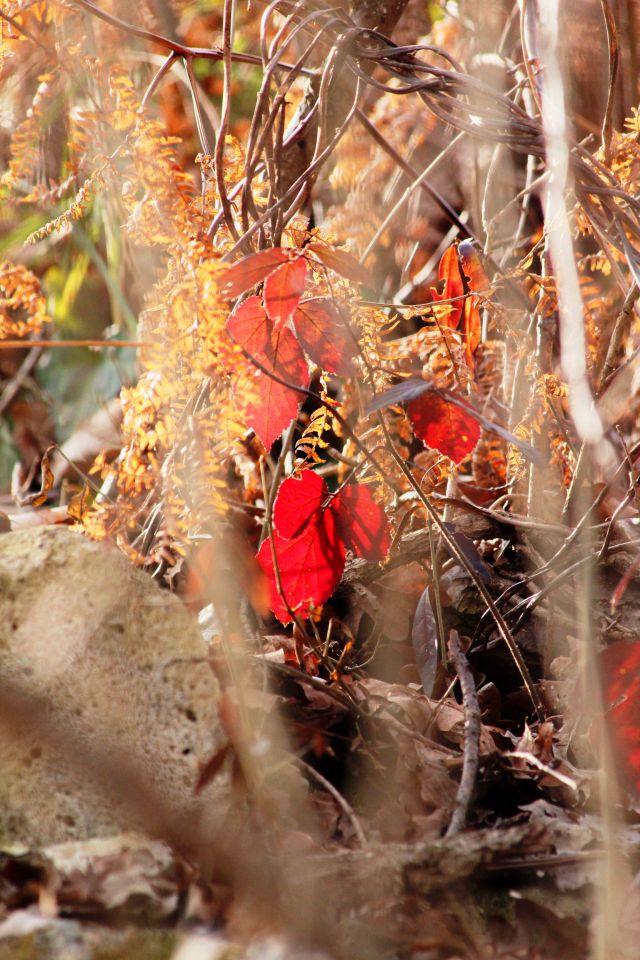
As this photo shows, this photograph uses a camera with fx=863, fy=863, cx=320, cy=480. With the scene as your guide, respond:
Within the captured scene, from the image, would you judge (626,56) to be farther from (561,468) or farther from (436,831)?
(436,831)

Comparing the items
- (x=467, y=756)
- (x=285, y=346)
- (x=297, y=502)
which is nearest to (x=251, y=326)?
(x=285, y=346)

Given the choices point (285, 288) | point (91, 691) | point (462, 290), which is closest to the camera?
point (91, 691)

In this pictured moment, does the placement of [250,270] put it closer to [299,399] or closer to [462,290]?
Result: [299,399]

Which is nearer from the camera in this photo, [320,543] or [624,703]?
[624,703]

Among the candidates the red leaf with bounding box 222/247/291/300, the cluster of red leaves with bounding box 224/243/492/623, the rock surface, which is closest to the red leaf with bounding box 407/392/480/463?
the cluster of red leaves with bounding box 224/243/492/623

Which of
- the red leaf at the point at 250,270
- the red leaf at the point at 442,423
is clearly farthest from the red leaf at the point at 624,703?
the red leaf at the point at 250,270

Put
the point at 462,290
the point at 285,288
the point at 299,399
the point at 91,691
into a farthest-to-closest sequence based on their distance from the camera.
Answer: the point at 462,290 < the point at 299,399 < the point at 285,288 < the point at 91,691

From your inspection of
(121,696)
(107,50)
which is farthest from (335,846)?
(107,50)
